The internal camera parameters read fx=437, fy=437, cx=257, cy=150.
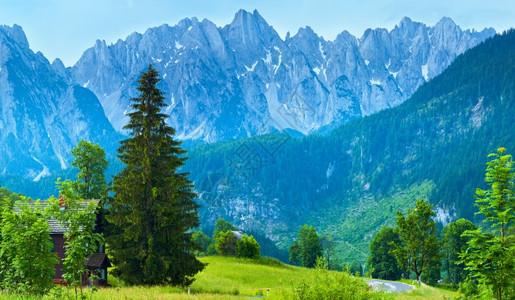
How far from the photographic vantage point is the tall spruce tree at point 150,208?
92.0 feet

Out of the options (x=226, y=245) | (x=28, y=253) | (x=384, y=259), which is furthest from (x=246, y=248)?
(x=28, y=253)

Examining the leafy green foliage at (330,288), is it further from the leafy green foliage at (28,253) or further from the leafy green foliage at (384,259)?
the leafy green foliage at (384,259)

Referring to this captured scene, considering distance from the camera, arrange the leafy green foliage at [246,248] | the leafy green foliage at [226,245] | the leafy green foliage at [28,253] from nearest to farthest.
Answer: the leafy green foliage at [28,253] < the leafy green foliage at [246,248] < the leafy green foliage at [226,245]

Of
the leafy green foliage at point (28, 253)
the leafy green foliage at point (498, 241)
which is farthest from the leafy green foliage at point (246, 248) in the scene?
the leafy green foliage at point (498, 241)

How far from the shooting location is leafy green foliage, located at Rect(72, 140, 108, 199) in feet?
178

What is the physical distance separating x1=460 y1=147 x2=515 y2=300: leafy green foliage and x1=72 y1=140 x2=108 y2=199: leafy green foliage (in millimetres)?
47176

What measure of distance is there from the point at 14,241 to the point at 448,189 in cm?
20582

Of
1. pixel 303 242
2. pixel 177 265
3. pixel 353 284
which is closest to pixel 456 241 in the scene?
pixel 303 242

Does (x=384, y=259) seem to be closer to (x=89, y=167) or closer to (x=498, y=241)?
(x=89, y=167)

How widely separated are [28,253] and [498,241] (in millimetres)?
16496

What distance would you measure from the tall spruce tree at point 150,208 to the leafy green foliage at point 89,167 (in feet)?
89.2

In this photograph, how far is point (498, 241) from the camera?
14.9 metres

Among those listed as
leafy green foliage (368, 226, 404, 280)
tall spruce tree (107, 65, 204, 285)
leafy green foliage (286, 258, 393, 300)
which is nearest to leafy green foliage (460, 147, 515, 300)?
leafy green foliage (286, 258, 393, 300)

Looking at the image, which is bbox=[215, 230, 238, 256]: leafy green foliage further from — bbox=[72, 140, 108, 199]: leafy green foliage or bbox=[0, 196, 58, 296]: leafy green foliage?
bbox=[0, 196, 58, 296]: leafy green foliage
